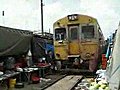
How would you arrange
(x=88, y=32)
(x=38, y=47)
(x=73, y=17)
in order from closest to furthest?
(x=88, y=32) < (x=73, y=17) < (x=38, y=47)

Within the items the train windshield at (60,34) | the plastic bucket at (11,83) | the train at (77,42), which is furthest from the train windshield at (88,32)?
the plastic bucket at (11,83)

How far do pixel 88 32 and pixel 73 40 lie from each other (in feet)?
3.01

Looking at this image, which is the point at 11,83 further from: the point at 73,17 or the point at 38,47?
the point at 73,17

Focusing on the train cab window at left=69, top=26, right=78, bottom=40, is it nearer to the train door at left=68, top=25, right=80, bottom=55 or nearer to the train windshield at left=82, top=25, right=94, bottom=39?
the train door at left=68, top=25, right=80, bottom=55

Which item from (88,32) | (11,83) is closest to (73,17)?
(88,32)

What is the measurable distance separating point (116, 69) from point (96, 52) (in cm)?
916

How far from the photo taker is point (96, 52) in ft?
48.5

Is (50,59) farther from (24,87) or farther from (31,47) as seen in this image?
(24,87)

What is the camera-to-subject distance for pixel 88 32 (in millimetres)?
15109

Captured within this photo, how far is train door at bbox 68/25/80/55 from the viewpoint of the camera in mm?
15179

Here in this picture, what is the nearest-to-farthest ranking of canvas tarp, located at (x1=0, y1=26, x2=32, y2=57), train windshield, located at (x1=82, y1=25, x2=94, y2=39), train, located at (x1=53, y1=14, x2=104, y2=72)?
canvas tarp, located at (x1=0, y1=26, x2=32, y2=57) → train, located at (x1=53, y1=14, x2=104, y2=72) → train windshield, located at (x1=82, y1=25, x2=94, y2=39)

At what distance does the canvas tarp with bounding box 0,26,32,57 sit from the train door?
8.03ft

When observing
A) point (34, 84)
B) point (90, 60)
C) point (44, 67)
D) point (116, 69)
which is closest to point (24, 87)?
point (34, 84)

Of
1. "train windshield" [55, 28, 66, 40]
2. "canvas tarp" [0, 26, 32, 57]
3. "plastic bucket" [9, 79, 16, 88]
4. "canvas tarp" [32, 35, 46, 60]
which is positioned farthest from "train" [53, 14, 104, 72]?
"plastic bucket" [9, 79, 16, 88]
